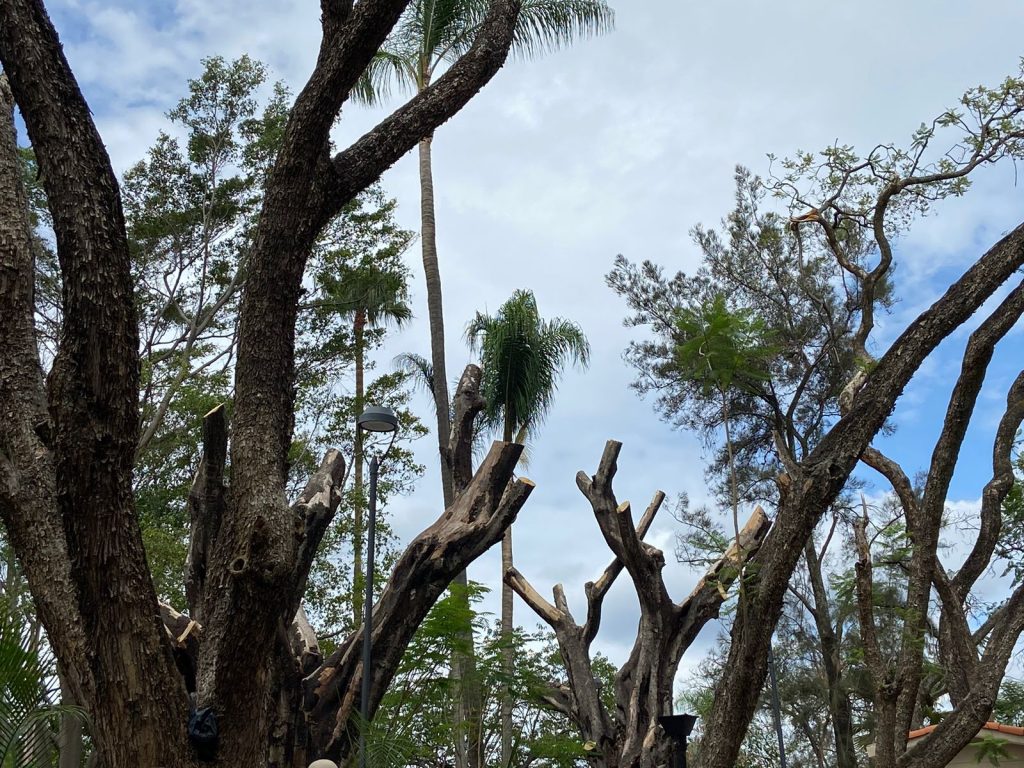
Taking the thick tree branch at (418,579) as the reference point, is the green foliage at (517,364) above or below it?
above

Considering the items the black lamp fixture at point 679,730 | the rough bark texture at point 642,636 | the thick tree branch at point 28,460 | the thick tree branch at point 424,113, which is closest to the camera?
the thick tree branch at point 28,460

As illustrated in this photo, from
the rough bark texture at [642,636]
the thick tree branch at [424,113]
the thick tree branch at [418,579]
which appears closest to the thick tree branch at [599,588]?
the rough bark texture at [642,636]

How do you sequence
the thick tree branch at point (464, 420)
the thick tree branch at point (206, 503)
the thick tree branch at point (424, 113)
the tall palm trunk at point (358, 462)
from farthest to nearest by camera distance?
the tall palm trunk at point (358, 462), the thick tree branch at point (464, 420), the thick tree branch at point (206, 503), the thick tree branch at point (424, 113)

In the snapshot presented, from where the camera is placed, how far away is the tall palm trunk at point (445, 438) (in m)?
11.3

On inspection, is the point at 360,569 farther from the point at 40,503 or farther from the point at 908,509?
the point at 40,503

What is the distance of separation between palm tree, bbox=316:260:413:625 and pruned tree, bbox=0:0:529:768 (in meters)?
10.5

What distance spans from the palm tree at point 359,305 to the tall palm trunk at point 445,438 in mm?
1478

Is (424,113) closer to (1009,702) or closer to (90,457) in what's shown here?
(90,457)

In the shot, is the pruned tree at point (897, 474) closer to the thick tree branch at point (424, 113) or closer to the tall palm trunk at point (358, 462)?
the thick tree branch at point (424, 113)

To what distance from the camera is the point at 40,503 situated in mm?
4648

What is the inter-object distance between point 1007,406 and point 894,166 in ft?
8.23

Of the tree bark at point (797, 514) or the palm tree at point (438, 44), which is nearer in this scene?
the tree bark at point (797, 514)

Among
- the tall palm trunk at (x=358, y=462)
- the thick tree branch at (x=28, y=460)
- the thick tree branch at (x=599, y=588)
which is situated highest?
the tall palm trunk at (x=358, y=462)

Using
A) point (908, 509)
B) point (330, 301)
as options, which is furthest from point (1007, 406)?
point (330, 301)
